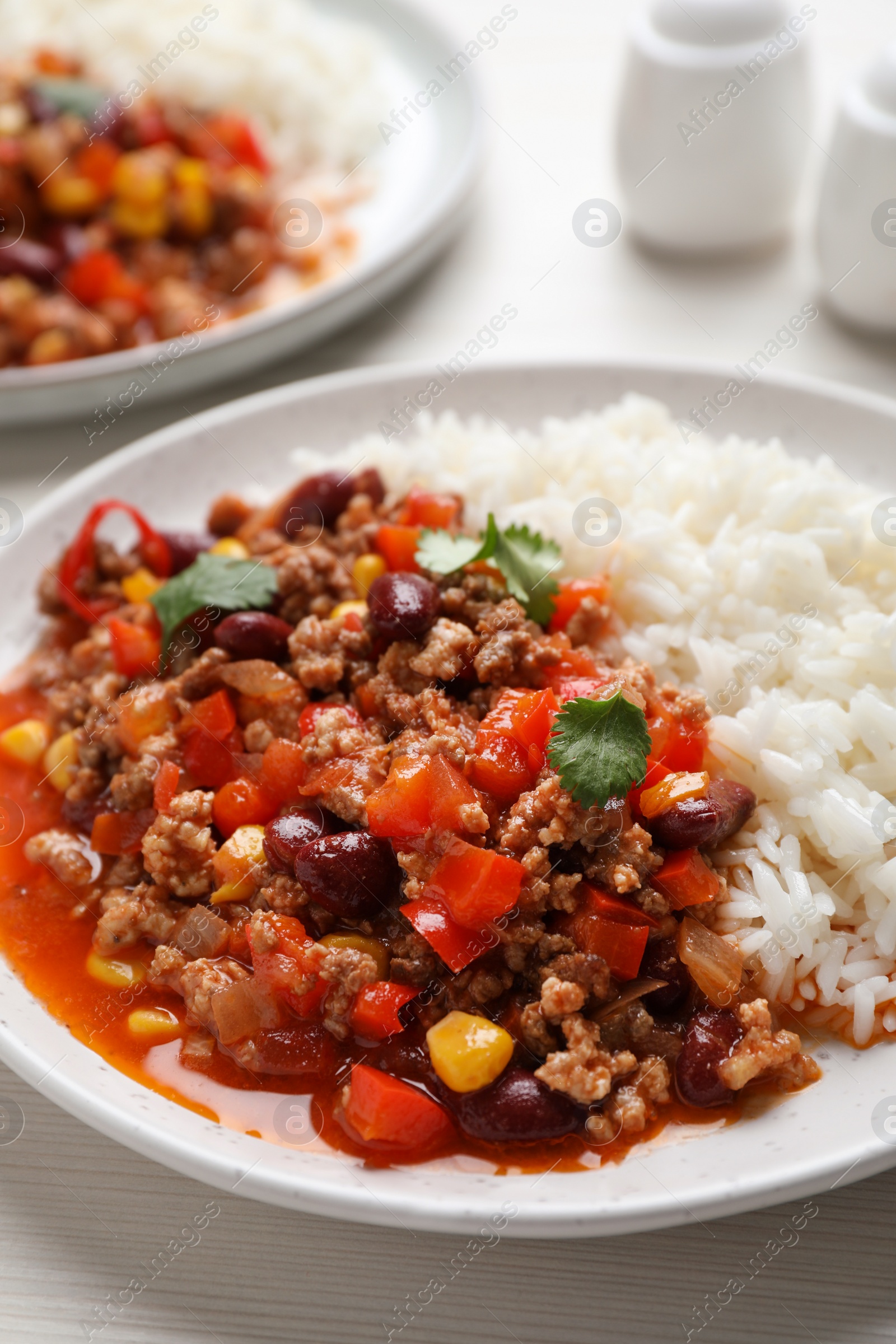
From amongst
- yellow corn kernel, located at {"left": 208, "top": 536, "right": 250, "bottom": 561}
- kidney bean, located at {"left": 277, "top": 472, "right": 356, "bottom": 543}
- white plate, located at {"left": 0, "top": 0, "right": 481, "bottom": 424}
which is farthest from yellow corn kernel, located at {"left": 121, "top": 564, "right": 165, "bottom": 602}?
white plate, located at {"left": 0, "top": 0, "right": 481, "bottom": 424}

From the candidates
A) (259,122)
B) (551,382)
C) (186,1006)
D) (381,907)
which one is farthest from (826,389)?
(259,122)

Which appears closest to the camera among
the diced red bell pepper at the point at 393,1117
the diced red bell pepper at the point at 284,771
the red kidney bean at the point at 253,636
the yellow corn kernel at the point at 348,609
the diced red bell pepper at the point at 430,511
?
the diced red bell pepper at the point at 393,1117

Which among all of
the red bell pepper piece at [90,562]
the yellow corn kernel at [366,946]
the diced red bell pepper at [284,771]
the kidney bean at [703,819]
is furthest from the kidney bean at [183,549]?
the kidney bean at [703,819]

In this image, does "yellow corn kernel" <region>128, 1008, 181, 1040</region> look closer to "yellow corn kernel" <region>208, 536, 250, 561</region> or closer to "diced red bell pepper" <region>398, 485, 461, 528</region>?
"yellow corn kernel" <region>208, 536, 250, 561</region>

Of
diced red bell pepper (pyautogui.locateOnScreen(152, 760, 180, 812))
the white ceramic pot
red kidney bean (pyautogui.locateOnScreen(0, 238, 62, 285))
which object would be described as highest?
red kidney bean (pyautogui.locateOnScreen(0, 238, 62, 285))

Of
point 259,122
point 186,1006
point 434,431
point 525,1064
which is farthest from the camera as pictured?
point 259,122

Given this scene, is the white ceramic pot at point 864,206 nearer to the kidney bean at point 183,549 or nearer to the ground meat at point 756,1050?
the kidney bean at point 183,549

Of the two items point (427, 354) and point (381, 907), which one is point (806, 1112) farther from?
point (427, 354)
